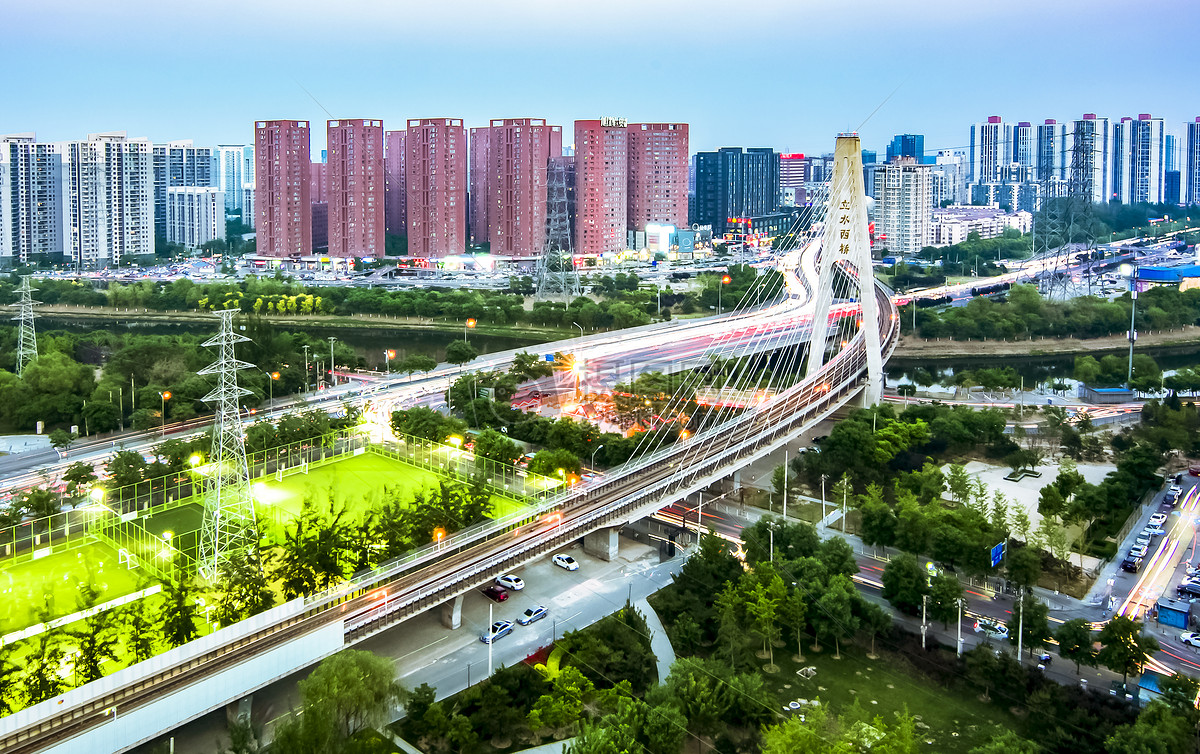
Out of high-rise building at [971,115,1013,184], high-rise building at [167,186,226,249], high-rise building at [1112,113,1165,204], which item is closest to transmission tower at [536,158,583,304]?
high-rise building at [167,186,226,249]

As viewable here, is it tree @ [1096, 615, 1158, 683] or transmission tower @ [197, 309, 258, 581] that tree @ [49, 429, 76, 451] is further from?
tree @ [1096, 615, 1158, 683]

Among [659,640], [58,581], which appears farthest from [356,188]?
[659,640]

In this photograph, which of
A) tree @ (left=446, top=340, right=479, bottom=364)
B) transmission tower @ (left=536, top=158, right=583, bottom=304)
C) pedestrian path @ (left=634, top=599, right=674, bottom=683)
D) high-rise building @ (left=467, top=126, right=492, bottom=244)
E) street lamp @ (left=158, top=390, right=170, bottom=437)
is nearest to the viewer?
pedestrian path @ (left=634, top=599, right=674, bottom=683)

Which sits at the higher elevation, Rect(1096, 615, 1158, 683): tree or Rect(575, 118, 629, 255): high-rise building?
Rect(575, 118, 629, 255): high-rise building

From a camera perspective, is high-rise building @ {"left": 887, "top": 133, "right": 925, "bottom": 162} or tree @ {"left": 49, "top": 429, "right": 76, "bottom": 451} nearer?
tree @ {"left": 49, "top": 429, "right": 76, "bottom": 451}

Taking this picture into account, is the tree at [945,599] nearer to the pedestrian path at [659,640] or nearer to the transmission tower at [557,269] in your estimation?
the pedestrian path at [659,640]

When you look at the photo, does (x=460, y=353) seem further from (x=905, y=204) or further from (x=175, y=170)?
(x=175, y=170)
